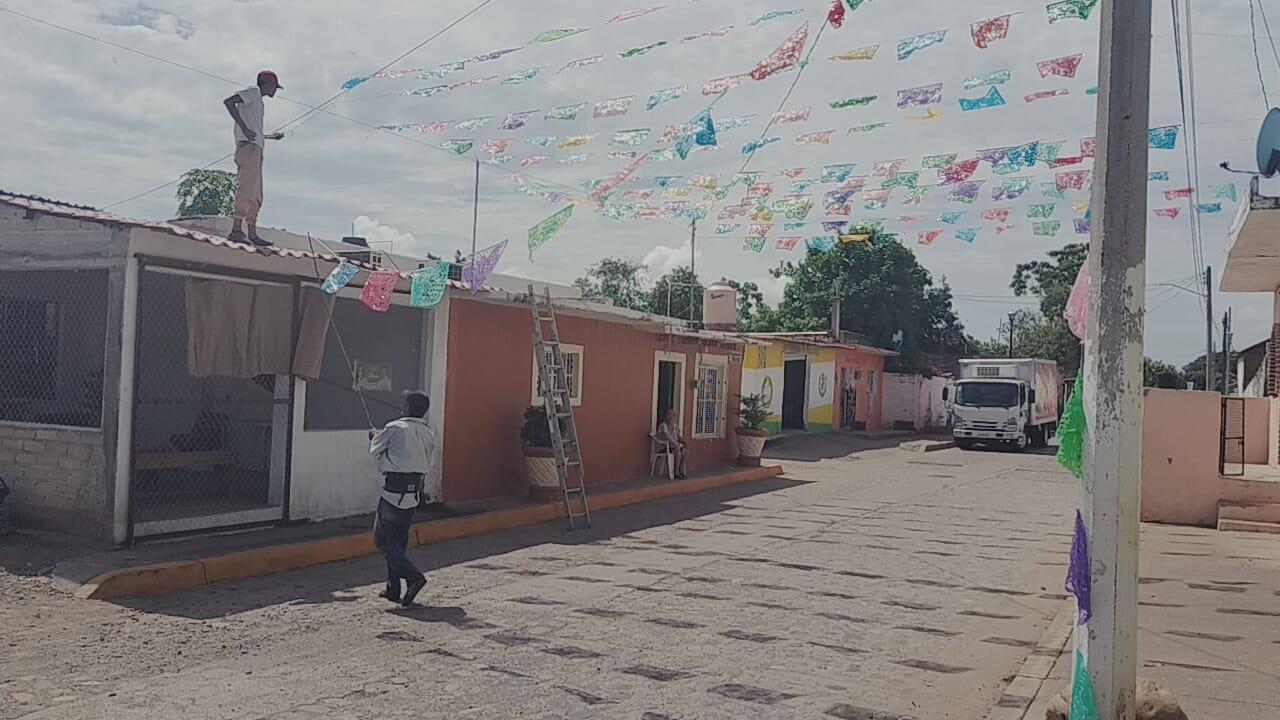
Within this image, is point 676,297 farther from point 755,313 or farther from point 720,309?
point 720,309

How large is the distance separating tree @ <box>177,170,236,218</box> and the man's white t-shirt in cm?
1869

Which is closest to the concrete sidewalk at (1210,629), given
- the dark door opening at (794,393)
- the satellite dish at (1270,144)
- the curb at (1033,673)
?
the curb at (1033,673)

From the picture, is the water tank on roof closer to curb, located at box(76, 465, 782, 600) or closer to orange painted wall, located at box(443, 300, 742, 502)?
orange painted wall, located at box(443, 300, 742, 502)

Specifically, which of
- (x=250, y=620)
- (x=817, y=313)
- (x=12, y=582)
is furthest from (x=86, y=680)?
(x=817, y=313)

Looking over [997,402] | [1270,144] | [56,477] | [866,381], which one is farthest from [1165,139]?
[866,381]

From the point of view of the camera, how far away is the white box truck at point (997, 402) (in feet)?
107

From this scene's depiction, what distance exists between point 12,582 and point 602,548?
5.90 meters

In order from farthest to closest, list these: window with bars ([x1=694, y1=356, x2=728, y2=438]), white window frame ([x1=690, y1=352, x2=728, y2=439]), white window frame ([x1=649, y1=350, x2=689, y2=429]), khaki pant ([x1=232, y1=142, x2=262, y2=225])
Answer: window with bars ([x1=694, y1=356, x2=728, y2=438])
white window frame ([x1=690, y1=352, x2=728, y2=439])
white window frame ([x1=649, y1=350, x2=689, y2=429])
khaki pant ([x1=232, y1=142, x2=262, y2=225])

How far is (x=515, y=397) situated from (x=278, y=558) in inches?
236

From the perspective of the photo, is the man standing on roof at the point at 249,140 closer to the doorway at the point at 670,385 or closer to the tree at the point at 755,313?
the doorway at the point at 670,385

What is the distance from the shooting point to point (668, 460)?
19.4 meters

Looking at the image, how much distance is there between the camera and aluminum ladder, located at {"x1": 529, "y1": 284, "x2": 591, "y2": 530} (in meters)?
13.9

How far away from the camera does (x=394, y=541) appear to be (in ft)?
28.7

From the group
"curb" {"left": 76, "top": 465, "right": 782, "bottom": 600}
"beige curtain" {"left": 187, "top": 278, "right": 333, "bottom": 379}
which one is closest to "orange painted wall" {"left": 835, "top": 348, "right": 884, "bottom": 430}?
"curb" {"left": 76, "top": 465, "right": 782, "bottom": 600}
